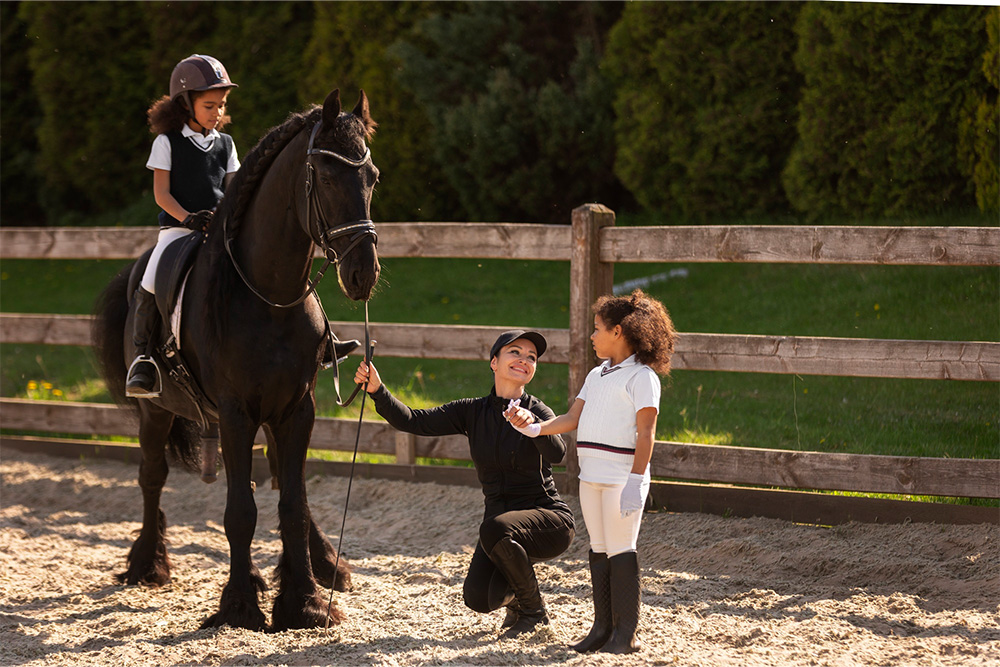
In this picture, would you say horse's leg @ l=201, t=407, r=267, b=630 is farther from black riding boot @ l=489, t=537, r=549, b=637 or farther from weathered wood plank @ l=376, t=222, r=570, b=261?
weathered wood plank @ l=376, t=222, r=570, b=261

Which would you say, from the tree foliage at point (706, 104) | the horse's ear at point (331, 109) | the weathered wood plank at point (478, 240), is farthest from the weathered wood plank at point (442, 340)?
the tree foliage at point (706, 104)

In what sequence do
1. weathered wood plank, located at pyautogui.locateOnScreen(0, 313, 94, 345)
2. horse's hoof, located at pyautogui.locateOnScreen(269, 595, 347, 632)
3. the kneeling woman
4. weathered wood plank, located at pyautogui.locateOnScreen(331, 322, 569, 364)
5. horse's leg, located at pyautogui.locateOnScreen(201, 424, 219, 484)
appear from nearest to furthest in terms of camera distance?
the kneeling woman, horse's hoof, located at pyautogui.locateOnScreen(269, 595, 347, 632), horse's leg, located at pyautogui.locateOnScreen(201, 424, 219, 484), weathered wood plank, located at pyautogui.locateOnScreen(331, 322, 569, 364), weathered wood plank, located at pyautogui.locateOnScreen(0, 313, 94, 345)

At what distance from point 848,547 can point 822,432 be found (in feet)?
5.38

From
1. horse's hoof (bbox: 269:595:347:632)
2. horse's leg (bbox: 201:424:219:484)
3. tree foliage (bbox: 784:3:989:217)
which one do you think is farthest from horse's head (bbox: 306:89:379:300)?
tree foliage (bbox: 784:3:989:217)

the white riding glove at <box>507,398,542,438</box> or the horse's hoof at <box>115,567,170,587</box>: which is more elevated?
the white riding glove at <box>507,398,542,438</box>

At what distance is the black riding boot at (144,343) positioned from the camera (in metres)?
4.44

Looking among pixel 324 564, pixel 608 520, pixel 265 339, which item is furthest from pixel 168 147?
pixel 608 520

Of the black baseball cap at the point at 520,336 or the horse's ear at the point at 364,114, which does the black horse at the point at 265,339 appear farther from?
the black baseball cap at the point at 520,336

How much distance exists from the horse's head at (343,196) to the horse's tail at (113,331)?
6.55 feet

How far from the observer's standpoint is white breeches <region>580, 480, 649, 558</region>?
3.52 metres

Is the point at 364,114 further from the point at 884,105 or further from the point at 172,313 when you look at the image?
the point at 884,105

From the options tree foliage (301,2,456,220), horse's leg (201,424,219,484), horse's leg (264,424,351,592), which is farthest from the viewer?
tree foliage (301,2,456,220)

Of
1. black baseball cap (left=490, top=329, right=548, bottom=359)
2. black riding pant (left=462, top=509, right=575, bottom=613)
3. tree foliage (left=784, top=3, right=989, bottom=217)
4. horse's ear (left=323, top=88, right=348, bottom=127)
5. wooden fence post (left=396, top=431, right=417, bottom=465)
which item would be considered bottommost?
black riding pant (left=462, top=509, right=575, bottom=613)

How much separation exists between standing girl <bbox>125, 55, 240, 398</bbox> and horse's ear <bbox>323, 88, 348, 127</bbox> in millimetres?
1115
